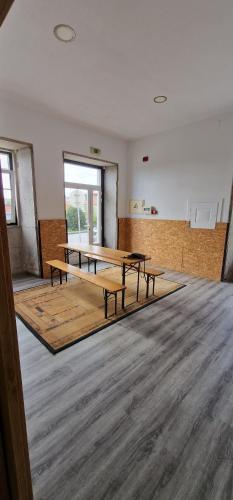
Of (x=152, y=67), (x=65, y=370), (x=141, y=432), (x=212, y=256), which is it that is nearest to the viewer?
(x=141, y=432)

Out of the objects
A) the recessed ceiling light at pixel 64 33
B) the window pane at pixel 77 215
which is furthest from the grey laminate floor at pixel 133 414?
the recessed ceiling light at pixel 64 33

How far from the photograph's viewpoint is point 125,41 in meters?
2.19

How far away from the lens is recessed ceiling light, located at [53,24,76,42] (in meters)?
2.03

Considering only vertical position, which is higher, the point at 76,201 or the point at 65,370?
the point at 76,201

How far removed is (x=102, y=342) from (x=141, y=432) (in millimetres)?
965

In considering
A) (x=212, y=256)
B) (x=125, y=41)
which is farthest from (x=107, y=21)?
(x=212, y=256)

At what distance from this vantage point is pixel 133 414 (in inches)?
59.3

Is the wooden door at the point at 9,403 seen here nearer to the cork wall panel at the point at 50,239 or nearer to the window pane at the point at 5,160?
the cork wall panel at the point at 50,239

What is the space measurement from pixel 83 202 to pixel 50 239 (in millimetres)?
1462

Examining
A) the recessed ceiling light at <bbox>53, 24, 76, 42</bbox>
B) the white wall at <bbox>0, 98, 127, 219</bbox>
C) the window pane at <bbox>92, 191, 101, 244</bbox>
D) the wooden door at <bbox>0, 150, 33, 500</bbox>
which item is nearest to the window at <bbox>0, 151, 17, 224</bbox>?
the white wall at <bbox>0, 98, 127, 219</bbox>

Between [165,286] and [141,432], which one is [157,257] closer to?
[165,286]

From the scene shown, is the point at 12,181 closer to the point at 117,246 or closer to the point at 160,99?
the point at 117,246

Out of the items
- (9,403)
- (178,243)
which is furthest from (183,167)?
(9,403)

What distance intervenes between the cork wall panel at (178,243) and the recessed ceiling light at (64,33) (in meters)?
3.45
